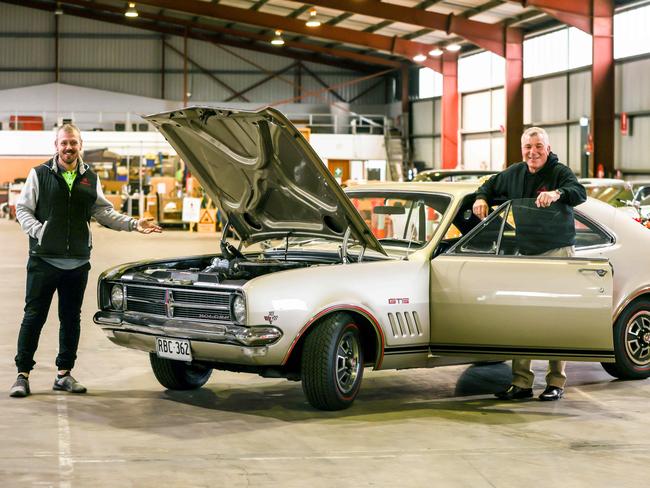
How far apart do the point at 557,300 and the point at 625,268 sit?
1314mm

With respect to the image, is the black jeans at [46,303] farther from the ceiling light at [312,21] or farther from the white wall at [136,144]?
the white wall at [136,144]

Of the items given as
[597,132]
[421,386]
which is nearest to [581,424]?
[421,386]

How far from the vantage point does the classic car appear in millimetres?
6152

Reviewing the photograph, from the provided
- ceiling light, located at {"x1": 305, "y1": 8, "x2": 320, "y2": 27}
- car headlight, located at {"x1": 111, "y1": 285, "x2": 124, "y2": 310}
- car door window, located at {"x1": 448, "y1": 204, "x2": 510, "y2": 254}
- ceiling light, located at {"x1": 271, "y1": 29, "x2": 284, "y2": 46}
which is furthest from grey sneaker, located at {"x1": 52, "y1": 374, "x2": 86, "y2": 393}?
ceiling light, located at {"x1": 271, "y1": 29, "x2": 284, "y2": 46}

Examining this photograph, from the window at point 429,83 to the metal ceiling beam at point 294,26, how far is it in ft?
19.5

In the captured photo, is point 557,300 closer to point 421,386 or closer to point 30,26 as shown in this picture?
point 421,386

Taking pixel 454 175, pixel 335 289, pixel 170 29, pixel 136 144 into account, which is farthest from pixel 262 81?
pixel 335 289

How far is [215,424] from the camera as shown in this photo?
6086 millimetres

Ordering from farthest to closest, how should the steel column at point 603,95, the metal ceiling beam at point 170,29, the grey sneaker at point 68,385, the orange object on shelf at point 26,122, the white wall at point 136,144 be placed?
1. the metal ceiling beam at point 170,29
2. the orange object on shelf at point 26,122
3. the white wall at point 136,144
4. the steel column at point 603,95
5. the grey sneaker at point 68,385

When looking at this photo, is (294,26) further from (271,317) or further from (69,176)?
(271,317)

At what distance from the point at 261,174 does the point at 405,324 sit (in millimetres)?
1371

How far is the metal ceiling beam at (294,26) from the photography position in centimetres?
3472

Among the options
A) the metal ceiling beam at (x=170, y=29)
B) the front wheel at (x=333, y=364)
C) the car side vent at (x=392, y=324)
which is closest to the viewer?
the front wheel at (x=333, y=364)

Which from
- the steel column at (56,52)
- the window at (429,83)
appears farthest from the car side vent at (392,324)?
the steel column at (56,52)
